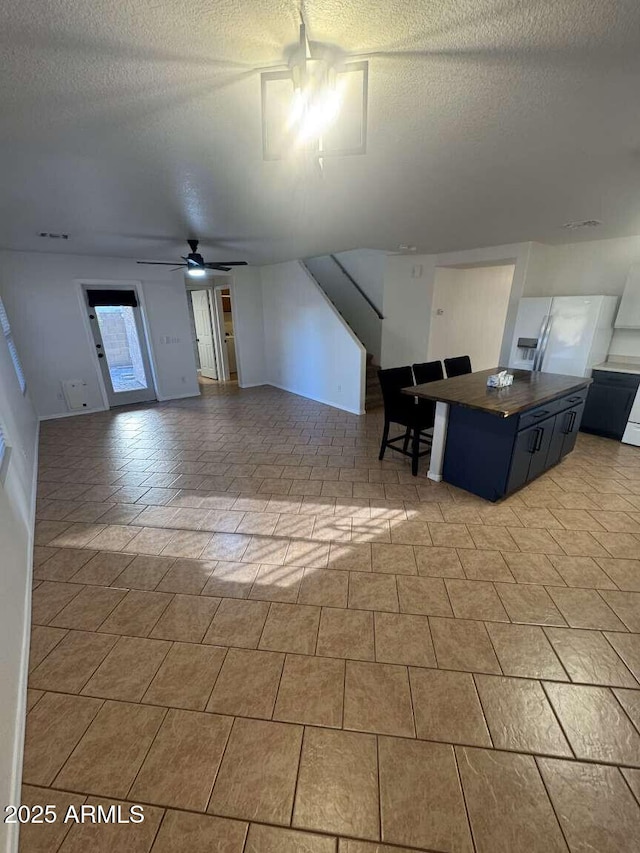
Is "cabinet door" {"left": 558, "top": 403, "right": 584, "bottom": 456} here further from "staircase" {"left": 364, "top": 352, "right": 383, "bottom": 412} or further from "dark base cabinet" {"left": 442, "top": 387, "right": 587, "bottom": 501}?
"staircase" {"left": 364, "top": 352, "right": 383, "bottom": 412}

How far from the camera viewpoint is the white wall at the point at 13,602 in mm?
1182

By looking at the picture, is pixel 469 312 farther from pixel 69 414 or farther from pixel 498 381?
pixel 69 414

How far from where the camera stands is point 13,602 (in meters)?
1.67

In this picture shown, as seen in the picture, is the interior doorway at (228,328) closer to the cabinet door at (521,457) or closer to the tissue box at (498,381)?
the tissue box at (498,381)

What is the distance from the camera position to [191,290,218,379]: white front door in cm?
751

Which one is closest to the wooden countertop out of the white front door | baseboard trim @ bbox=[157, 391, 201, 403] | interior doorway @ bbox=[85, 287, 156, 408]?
baseboard trim @ bbox=[157, 391, 201, 403]

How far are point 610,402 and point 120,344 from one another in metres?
7.36

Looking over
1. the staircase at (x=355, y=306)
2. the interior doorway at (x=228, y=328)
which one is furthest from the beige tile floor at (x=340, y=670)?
the interior doorway at (x=228, y=328)

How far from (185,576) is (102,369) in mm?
4946

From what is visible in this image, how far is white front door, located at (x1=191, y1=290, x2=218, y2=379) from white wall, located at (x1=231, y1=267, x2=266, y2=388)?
3.52 feet

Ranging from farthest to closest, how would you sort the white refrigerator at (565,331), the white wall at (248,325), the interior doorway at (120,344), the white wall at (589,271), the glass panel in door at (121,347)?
the white wall at (248,325) < the glass panel in door at (121,347) < the interior doorway at (120,344) < the white wall at (589,271) < the white refrigerator at (565,331)

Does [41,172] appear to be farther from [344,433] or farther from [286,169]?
[344,433]

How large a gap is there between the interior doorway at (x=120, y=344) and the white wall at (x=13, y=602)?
114 inches

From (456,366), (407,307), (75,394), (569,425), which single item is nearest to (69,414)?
(75,394)
